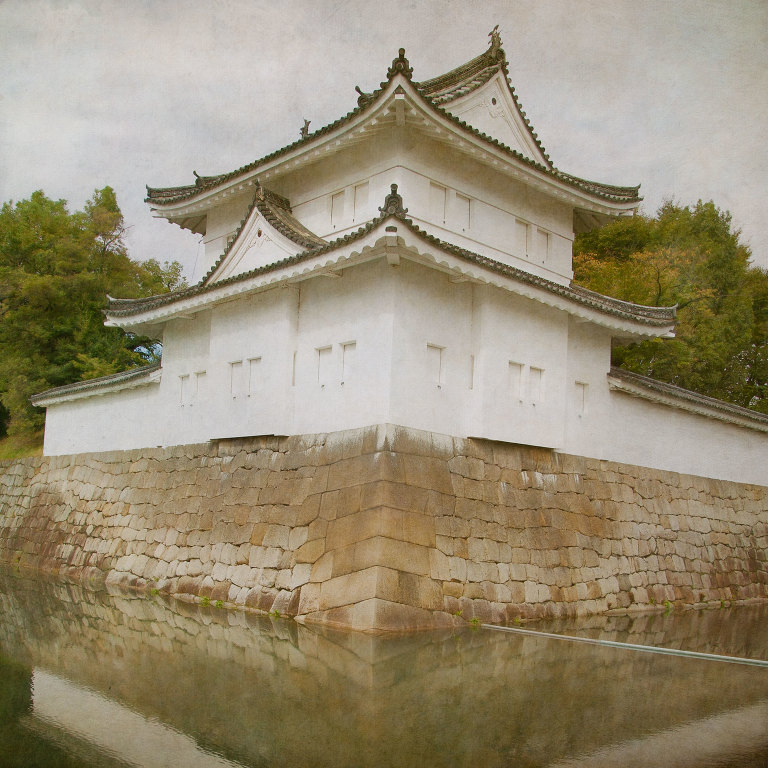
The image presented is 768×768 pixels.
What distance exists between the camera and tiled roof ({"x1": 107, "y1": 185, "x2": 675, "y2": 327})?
902 centimetres

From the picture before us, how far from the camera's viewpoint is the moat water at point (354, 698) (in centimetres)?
454

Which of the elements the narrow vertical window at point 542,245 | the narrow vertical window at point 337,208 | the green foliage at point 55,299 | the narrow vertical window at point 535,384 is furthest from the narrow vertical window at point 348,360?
the green foliage at point 55,299

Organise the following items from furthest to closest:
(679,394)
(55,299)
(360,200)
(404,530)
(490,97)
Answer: (55,299), (679,394), (490,97), (360,200), (404,530)

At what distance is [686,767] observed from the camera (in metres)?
4.47

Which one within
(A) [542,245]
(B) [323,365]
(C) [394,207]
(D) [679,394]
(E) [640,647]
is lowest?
(E) [640,647]

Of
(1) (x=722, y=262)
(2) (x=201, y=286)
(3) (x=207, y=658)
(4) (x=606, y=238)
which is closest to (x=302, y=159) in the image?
(2) (x=201, y=286)

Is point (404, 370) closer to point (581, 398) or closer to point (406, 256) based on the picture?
point (406, 256)

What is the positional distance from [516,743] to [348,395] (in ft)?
19.8

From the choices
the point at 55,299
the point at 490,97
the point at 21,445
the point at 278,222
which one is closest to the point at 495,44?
the point at 490,97

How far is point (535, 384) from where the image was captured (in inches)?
454

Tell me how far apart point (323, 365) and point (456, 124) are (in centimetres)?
394

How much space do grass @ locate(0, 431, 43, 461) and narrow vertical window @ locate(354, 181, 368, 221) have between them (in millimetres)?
17005

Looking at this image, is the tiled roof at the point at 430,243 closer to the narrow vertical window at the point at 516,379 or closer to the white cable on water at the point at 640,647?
the narrow vertical window at the point at 516,379

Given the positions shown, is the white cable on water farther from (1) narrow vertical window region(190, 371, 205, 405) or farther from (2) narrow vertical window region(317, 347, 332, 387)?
(1) narrow vertical window region(190, 371, 205, 405)
